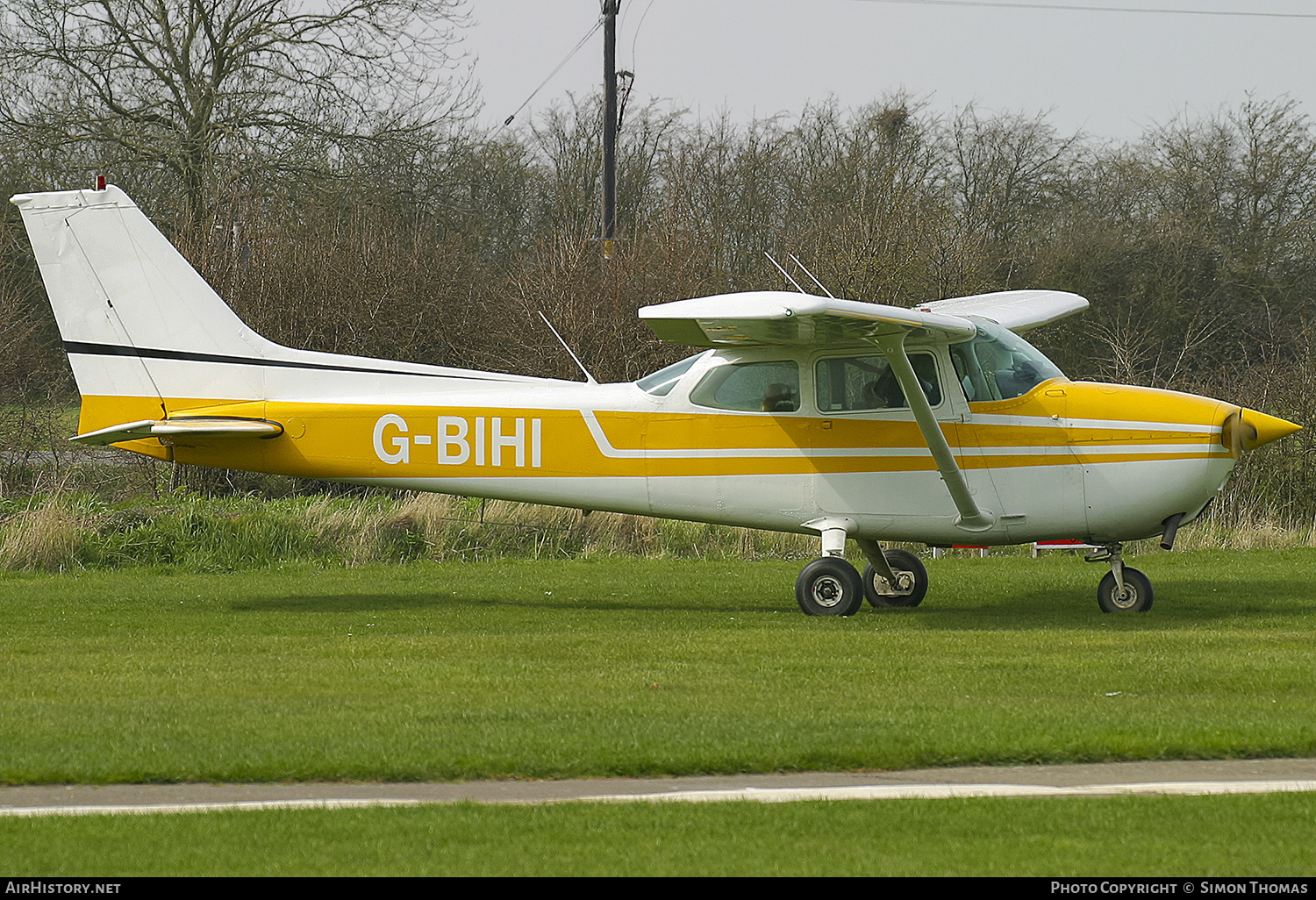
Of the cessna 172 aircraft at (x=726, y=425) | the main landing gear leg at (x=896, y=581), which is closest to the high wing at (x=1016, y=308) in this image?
the cessna 172 aircraft at (x=726, y=425)

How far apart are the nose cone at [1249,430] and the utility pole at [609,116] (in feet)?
50.2

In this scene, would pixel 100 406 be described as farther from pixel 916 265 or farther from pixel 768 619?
pixel 916 265

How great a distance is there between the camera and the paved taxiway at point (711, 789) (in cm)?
561

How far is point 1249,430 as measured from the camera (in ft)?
38.0

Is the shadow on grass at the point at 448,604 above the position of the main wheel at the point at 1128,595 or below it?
below

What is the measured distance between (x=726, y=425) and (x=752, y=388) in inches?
15.4

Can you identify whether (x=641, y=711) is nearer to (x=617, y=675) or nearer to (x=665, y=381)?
(x=617, y=675)

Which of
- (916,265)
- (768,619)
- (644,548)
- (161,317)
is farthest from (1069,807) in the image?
(916,265)

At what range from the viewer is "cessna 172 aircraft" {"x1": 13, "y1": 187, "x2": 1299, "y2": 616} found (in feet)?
38.2

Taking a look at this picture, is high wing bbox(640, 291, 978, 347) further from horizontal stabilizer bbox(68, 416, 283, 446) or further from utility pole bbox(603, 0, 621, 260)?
utility pole bbox(603, 0, 621, 260)

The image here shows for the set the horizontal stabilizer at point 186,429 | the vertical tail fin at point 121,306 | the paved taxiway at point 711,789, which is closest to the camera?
the paved taxiway at point 711,789

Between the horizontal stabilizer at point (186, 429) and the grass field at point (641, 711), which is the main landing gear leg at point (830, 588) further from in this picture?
the horizontal stabilizer at point (186, 429)

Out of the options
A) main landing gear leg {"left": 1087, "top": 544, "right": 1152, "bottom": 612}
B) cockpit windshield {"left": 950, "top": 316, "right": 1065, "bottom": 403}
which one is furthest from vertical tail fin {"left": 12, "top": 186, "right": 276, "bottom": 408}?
main landing gear leg {"left": 1087, "top": 544, "right": 1152, "bottom": 612}

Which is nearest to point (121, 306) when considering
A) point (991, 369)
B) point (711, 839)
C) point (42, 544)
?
point (42, 544)
